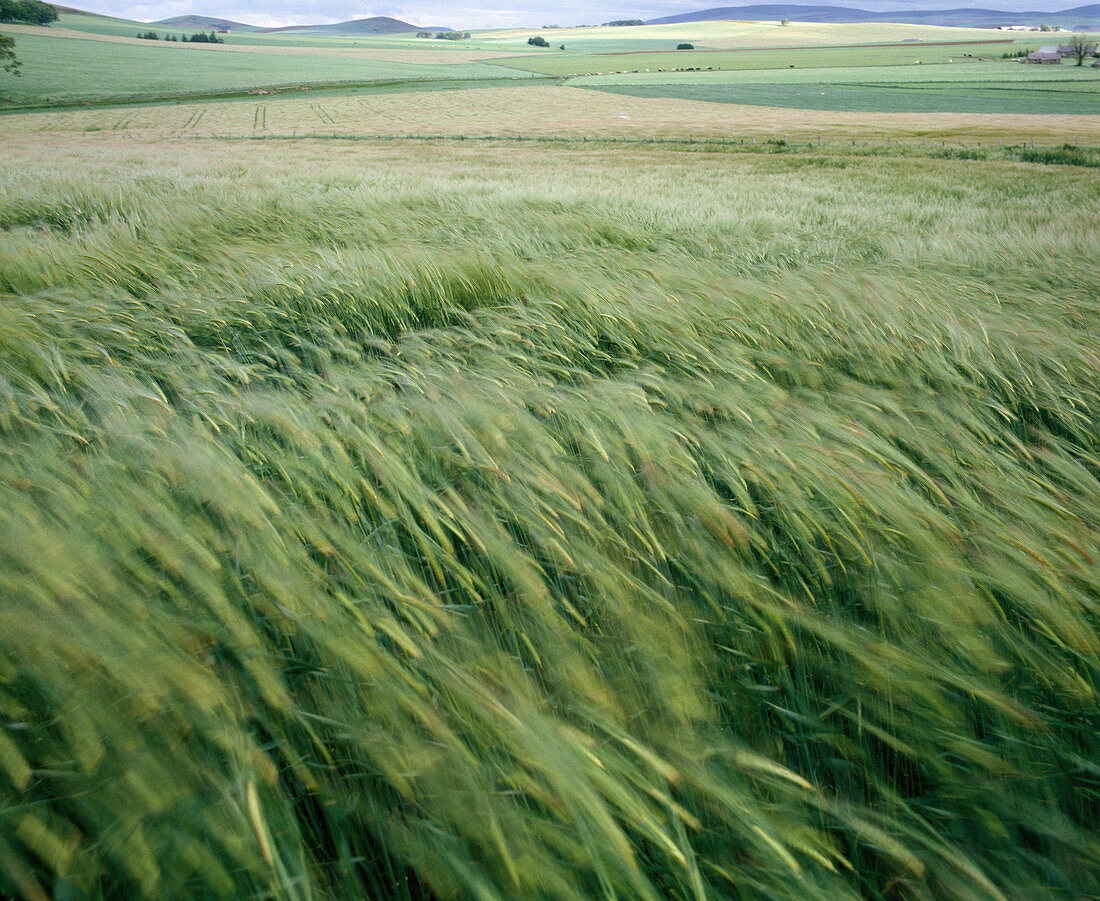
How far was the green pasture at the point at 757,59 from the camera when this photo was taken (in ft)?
223

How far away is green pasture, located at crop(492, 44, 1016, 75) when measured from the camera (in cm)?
6806

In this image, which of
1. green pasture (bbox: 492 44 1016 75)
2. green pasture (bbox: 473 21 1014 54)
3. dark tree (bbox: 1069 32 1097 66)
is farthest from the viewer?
green pasture (bbox: 473 21 1014 54)

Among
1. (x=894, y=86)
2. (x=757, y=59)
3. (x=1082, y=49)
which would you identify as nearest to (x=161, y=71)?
(x=894, y=86)

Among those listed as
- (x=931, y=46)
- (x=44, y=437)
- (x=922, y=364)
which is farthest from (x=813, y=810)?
(x=931, y=46)

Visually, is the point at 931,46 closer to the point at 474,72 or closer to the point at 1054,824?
the point at 474,72

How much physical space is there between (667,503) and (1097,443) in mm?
1349

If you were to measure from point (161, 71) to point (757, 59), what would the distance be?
224 ft

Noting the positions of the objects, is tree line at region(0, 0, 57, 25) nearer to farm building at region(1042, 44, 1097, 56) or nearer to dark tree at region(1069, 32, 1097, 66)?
dark tree at region(1069, 32, 1097, 66)

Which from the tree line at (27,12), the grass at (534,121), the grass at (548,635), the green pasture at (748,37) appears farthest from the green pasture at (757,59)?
the grass at (548,635)

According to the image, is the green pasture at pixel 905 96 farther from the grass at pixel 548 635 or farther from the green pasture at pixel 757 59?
the grass at pixel 548 635

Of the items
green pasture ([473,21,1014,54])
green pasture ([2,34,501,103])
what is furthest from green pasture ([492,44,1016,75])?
green pasture ([2,34,501,103])

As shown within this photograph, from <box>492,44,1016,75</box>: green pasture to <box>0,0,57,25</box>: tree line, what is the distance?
2050 inches

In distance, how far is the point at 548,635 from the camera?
78 cm

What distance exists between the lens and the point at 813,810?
64 cm
